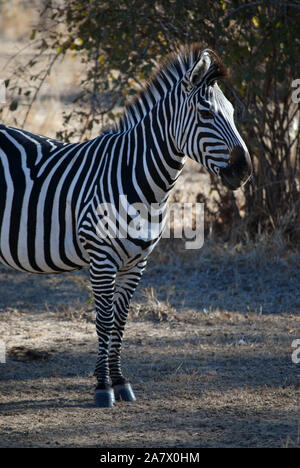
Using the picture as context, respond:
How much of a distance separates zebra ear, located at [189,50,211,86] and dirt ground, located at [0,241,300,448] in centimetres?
215

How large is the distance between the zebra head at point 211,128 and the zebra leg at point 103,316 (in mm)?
952

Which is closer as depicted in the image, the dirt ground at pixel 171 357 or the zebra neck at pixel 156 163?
the dirt ground at pixel 171 357

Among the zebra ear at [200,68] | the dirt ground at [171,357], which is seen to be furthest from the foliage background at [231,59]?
the zebra ear at [200,68]

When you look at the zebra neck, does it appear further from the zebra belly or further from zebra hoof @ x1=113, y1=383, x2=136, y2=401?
zebra hoof @ x1=113, y1=383, x2=136, y2=401

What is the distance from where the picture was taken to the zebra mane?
4.54 metres

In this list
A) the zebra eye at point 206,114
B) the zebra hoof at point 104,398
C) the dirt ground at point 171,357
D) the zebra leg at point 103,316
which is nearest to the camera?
the dirt ground at point 171,357

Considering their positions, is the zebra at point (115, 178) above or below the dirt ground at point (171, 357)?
above

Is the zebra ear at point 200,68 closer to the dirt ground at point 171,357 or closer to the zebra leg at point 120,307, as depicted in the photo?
the zebra leg at point 120,307

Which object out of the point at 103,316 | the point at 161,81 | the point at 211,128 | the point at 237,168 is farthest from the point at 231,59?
the point at 103,316

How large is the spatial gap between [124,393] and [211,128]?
6.22ft

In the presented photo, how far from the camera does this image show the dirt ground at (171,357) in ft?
Answer: 13.4

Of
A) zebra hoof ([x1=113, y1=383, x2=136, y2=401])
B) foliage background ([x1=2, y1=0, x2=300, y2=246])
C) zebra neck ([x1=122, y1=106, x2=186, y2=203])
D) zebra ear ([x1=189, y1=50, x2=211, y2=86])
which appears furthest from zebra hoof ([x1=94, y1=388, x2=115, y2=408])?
foliage background ([x1=2, y1=0, x2=300, y2=246])

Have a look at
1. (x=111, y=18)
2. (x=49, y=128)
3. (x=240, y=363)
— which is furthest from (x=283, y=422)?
(x=49, y=128)

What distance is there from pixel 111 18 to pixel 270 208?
2825 mm
